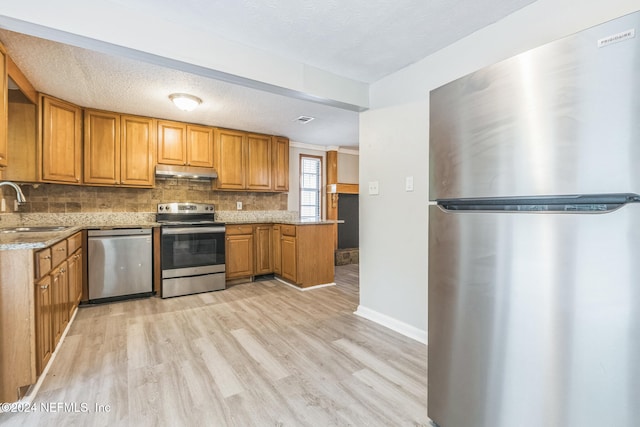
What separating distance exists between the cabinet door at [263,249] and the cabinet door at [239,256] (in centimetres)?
10

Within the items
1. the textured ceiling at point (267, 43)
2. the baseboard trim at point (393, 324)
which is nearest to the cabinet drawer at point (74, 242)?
the textured ceiling at point (267, 43)

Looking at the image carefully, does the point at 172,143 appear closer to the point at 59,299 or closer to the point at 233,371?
the point at 59,299

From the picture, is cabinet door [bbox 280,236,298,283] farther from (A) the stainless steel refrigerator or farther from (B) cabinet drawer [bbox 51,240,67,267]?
(A) the stainless steel refrigerator

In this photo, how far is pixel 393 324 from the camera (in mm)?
2652

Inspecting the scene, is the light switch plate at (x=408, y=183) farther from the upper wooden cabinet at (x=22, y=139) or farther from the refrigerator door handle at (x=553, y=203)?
the upper wooden cabinet at (x=22, y=139)

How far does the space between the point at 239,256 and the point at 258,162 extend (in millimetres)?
1493

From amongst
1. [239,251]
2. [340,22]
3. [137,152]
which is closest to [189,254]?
[239,251]

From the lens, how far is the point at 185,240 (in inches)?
146

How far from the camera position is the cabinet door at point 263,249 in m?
4.39

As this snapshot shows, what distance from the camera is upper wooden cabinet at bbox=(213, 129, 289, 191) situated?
171 inches

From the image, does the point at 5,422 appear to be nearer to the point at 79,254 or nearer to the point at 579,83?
the point at 79,254

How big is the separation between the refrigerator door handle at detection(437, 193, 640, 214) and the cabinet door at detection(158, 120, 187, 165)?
3.77 metres

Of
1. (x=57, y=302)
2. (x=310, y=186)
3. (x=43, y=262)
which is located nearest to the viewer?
(x=43, y=262)

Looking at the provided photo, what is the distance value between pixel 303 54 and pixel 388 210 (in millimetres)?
1492
